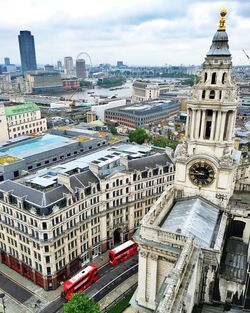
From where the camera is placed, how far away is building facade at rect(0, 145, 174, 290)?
7319 centimetres

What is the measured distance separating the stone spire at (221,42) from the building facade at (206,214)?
0.38ft

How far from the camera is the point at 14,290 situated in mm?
75875

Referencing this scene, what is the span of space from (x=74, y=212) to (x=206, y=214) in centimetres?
3760

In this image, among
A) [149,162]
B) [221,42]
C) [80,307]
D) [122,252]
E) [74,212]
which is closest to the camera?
[221,42]

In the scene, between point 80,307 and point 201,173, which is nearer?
point 80,307

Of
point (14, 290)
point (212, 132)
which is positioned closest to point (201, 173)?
point (212, 132)

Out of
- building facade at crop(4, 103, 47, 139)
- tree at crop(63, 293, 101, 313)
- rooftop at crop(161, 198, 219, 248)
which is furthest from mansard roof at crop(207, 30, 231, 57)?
building facade at crop(4, 103, 47, 139)

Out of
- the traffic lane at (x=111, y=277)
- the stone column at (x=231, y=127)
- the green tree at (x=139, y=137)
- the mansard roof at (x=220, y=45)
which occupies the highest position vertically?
the mansard roof at (x=220, y=45)

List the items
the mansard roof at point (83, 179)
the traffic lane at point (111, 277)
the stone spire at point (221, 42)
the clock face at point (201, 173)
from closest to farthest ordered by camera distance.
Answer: the stone spire at point (221, 42) < the clock face at point (201, 173) < the traffic lane at point (111, 277) < the mansard roof at point (83, 179)

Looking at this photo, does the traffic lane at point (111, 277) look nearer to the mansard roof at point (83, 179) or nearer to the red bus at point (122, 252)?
the red bus at point (122, 252)

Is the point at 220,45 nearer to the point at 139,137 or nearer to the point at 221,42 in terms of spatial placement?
the point at 221,42

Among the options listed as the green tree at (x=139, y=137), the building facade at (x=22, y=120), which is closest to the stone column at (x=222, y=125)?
the green tree at (x=139, y=137)

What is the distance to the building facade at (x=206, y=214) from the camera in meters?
45.2

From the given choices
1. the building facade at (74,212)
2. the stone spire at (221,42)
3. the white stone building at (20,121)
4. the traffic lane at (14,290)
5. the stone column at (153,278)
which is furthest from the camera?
the white stone building at (20,121)
